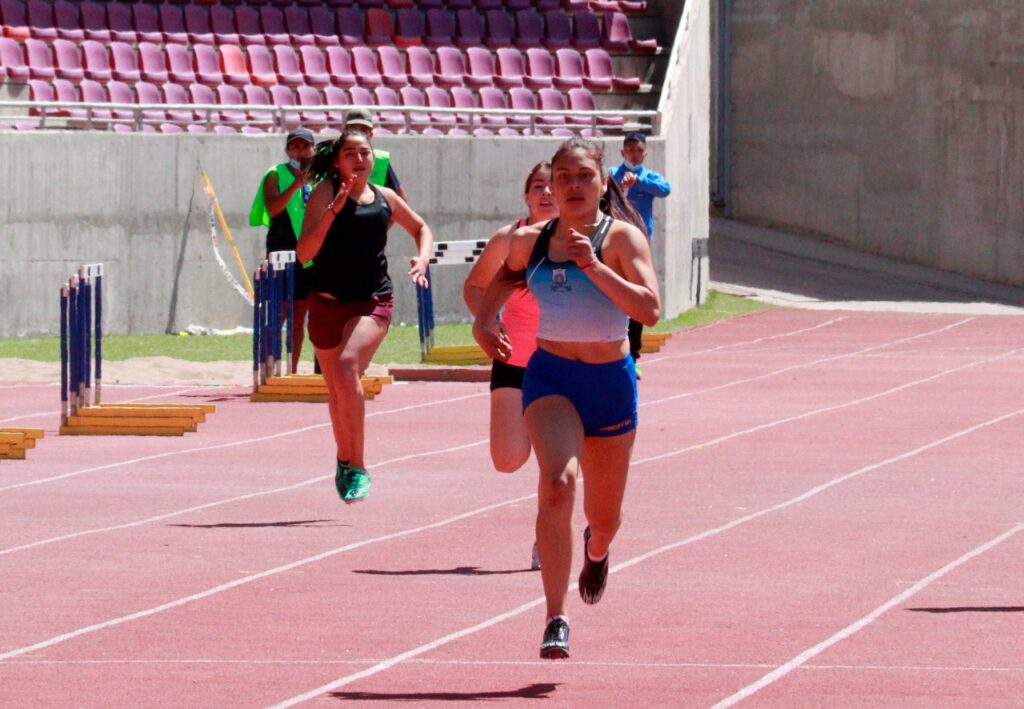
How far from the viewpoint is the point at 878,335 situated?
2528cm

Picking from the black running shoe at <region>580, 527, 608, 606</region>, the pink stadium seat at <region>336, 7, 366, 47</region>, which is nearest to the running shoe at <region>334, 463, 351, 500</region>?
the black running shoe at <region>580, 527, 608, 606</region>

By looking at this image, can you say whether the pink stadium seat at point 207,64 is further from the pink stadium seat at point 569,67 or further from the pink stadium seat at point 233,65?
the pink stadium seat at point 569,67

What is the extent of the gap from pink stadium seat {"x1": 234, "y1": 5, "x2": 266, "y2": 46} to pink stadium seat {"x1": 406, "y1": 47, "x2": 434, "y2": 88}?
1.91m

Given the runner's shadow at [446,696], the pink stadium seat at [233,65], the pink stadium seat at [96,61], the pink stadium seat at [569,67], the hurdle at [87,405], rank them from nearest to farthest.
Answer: the runner's shadow at [446,696]
the hurdle at [87,405]
the pink stadium seat at [96,61]
the pink stadium seat at [233,65]
the pink stadium seat at [569,67]

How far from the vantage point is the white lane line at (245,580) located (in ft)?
25.9

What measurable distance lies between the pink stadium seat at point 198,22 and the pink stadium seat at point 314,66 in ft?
3.92

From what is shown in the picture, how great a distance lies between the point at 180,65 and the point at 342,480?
56.5 ft

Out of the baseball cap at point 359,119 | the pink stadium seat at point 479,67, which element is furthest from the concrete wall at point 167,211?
the baseball cap at point 359,119

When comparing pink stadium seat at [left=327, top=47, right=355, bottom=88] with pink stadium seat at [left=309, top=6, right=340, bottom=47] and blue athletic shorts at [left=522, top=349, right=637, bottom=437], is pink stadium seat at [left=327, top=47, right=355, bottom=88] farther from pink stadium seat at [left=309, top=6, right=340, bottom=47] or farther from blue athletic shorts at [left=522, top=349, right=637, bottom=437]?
blue athletic shorts at [left=522, top=349, right=637, bottom=437]

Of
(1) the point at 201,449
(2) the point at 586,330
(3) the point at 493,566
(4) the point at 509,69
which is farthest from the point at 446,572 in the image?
(4) the point at 509,69

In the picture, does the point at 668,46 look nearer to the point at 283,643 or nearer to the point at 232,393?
the point at 232,393

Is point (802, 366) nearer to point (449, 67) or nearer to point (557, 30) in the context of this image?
point (449, 67)

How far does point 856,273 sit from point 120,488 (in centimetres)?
2236

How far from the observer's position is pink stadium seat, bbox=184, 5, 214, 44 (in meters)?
28.7
